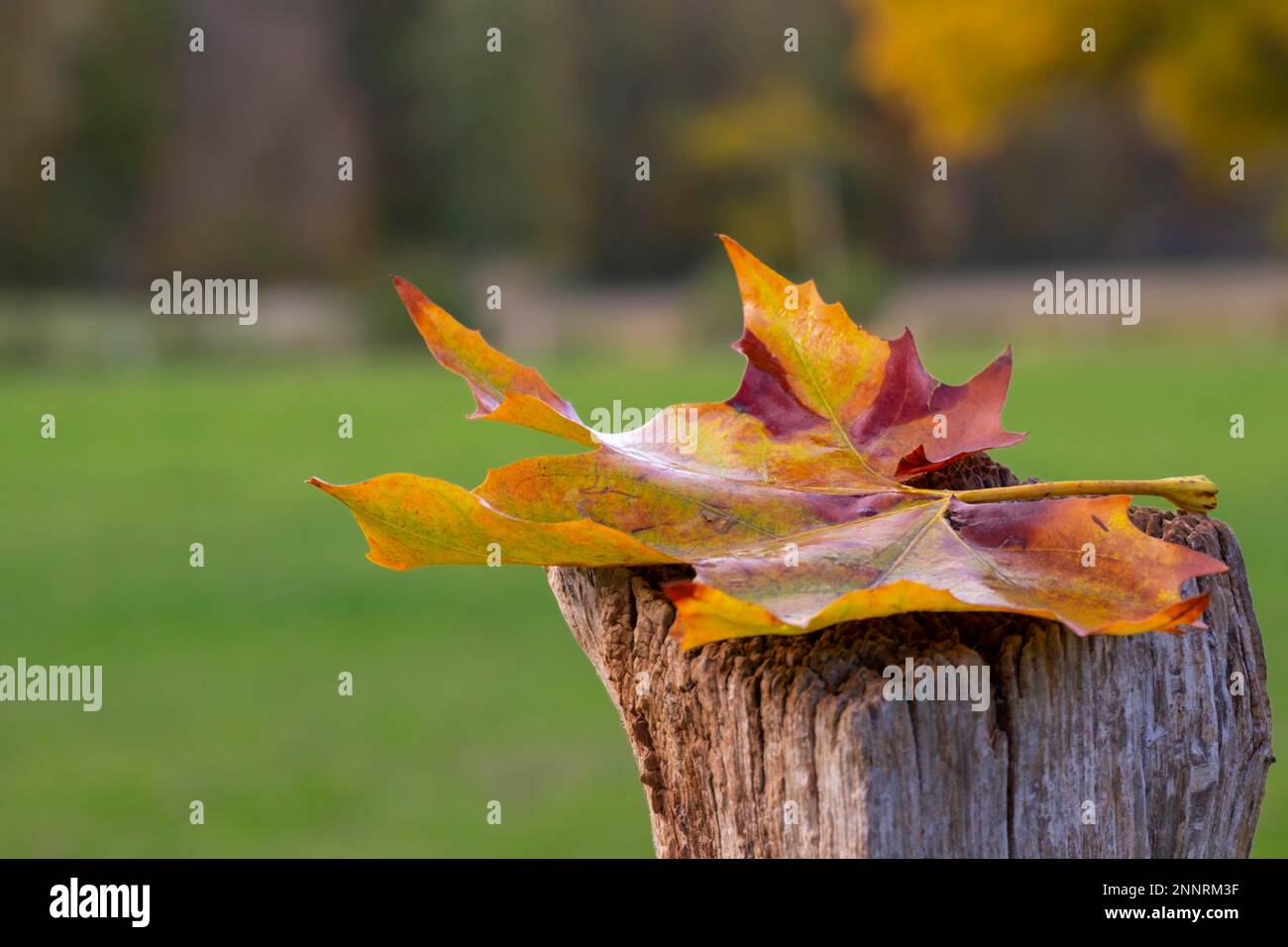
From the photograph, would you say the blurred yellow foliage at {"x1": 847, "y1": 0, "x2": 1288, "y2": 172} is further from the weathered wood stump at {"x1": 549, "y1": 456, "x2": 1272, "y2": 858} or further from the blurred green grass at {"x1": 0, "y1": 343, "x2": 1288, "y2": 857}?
the weathered wood stump at {"x1": 549, "y1": 456, "x2": 1272, "y2": 858}

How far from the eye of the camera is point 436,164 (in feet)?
109

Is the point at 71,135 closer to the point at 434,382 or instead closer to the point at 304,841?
the point at 434,382

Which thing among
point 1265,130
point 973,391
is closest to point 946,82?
point 1265,130

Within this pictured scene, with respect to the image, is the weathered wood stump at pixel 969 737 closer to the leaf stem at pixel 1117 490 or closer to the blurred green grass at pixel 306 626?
the leaf stem at pixel 1117 490

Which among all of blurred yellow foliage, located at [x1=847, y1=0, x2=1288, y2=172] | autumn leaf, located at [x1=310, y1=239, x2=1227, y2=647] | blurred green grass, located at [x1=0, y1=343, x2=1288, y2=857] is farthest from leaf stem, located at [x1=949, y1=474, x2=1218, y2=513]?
blurred yellow foliage, located at [x1=847, y1=0, x2=1288, y2=172]

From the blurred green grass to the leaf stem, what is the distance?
3.09 metres

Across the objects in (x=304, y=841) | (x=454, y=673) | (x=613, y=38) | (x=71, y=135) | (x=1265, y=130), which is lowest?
(x=304, y=841)

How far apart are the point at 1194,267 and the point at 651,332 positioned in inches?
496

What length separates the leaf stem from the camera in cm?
84

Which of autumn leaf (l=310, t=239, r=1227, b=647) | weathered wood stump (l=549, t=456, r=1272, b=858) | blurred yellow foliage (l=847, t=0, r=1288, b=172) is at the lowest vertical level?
weathered wood stump (l=549, t=456, r=1272, b=858)

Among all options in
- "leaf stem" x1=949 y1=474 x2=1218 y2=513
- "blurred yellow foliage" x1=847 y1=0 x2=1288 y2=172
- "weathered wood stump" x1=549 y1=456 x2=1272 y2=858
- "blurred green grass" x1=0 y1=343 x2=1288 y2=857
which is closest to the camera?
"weathered wood stump" x1=549 y1=456 x2=1272 y2=858

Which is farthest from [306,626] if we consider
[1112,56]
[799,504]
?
[1112,56]

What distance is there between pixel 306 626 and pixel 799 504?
6207 mm

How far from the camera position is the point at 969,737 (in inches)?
29.3
